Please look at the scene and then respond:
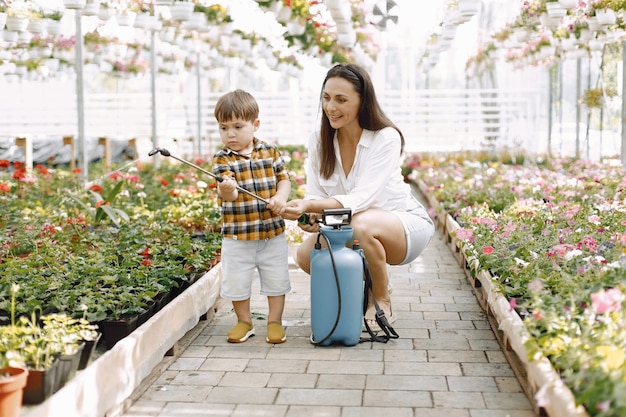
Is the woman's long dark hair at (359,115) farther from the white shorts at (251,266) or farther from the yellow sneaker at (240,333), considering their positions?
the yellow sneaker at (240,333)

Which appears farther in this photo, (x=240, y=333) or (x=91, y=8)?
(x=91, y=8)

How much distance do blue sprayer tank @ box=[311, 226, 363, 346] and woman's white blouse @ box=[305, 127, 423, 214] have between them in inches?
9.1

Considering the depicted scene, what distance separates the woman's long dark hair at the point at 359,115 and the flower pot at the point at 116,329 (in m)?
1.18

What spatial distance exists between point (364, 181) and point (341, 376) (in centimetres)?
95

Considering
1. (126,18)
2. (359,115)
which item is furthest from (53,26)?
(359,115)

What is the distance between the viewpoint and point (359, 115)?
12.2ft

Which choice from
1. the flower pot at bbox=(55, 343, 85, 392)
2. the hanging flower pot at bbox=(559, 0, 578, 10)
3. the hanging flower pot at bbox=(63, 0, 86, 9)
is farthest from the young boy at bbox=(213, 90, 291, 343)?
the hanging flower pot at bbox=(559, 0, 578, 10)

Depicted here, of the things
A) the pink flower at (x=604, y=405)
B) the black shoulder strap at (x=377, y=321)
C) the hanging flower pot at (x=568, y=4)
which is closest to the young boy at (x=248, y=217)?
the black shoulder strap at (x=377, y=321)

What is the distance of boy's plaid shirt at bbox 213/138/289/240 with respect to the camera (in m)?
3.54

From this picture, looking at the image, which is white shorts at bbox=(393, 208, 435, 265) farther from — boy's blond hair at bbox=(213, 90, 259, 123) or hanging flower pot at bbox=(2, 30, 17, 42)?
hanging flower pot at bbox=(2, 30, 17, 42)

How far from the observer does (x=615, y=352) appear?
2066mm

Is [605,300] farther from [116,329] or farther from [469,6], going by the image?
[469,6]

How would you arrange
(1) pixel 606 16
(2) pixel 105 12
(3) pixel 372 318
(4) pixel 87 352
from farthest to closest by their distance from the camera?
(2) pixel 105 12, (1) pixel 606 16, (3) pixel 372 318, (4) pixel 87 352

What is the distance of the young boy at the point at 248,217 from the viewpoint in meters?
3.49
